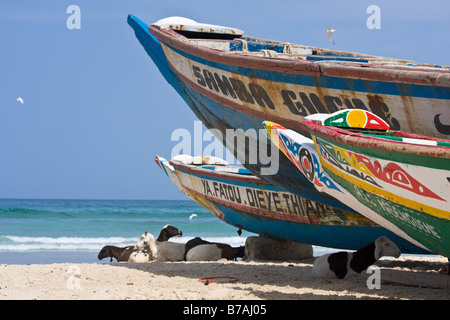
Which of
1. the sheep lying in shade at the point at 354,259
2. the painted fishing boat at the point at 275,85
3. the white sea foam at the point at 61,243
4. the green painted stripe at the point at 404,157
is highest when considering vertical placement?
the painted fishing boat at the point at 275,85

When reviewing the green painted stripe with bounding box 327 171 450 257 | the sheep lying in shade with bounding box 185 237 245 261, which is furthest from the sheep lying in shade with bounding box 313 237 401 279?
the sheep lying in shade with bounding box 185 237 245 261

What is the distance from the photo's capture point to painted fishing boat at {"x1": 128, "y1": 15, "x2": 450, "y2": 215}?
218 inches

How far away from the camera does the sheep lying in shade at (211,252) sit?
1111 cm

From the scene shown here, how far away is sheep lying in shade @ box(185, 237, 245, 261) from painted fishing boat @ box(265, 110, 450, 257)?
5319 millimetres

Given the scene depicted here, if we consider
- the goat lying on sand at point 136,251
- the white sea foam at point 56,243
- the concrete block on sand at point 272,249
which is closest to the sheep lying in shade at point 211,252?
the concrete block on sand at point 272,249

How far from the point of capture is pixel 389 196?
15.8 feet

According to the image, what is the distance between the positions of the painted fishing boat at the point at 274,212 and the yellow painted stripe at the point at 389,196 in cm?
328

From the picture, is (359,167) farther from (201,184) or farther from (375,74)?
(201,184)

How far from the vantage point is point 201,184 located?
12164 mm

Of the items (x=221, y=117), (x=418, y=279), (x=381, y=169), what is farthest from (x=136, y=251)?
(x=381, y=169)

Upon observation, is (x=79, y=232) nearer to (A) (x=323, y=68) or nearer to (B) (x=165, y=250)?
(B) (x=165, y=250)

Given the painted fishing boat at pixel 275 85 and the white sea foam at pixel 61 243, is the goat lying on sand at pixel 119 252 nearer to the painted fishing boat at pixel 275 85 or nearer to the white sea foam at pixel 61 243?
the painted fishing boat at pixel 275 85

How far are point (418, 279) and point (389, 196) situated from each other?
93.9 inches

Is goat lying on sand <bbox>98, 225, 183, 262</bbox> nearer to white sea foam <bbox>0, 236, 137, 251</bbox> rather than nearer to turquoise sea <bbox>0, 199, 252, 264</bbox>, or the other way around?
turquoise sea <bbox>0, 199, 252, 264</bbox>
